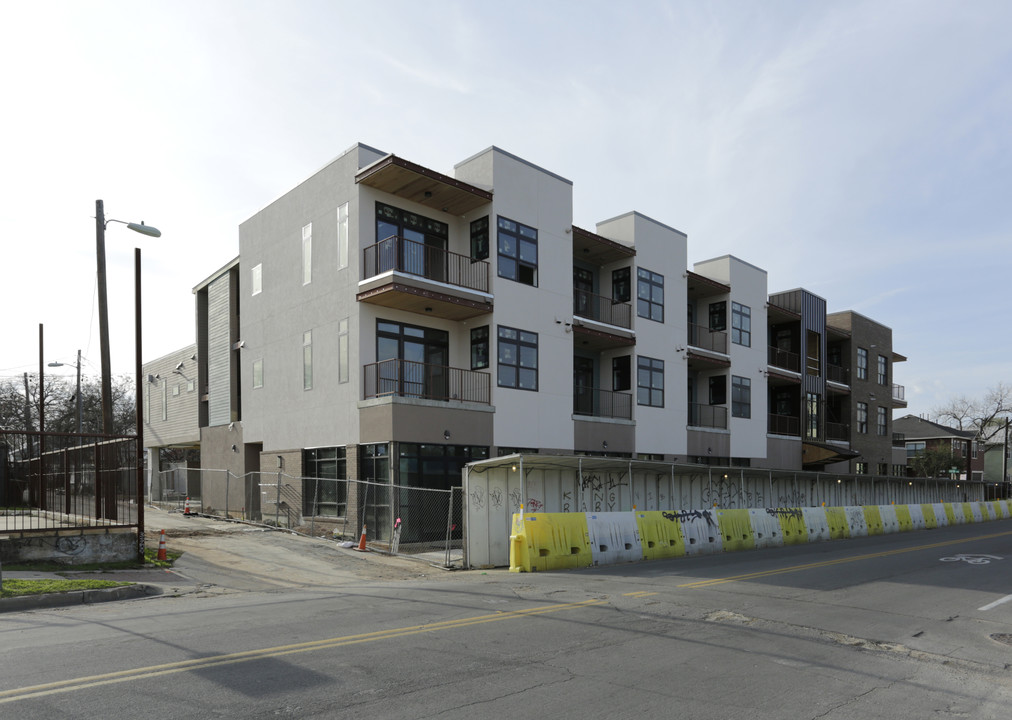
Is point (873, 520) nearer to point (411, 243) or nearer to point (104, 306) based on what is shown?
point (411, 243)

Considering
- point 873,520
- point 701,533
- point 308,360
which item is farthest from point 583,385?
point 873,520

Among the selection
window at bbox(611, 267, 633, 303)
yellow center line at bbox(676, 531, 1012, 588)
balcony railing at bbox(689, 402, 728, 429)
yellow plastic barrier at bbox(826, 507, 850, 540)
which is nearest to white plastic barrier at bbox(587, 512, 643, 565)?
yellow center line at bbox(676, 531, 1012, 588)

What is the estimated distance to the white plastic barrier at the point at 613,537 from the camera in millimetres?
16422

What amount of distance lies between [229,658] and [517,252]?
18486mm

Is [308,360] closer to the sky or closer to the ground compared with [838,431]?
closer to the sky

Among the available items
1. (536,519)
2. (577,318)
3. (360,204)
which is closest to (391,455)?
(536,519)

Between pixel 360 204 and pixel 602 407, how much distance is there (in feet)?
40.4

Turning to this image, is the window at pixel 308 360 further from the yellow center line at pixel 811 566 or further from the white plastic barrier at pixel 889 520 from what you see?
the white plastic barrier at pixel 889 520

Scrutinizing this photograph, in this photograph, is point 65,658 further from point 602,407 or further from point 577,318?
point 602,407

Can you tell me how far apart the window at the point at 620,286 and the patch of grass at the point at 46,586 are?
68.9ft

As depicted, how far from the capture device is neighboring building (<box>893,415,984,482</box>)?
76188 mm

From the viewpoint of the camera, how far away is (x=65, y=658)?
709cm

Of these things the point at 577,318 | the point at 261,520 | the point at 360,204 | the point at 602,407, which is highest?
the point at 360,204

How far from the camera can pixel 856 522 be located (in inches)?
998
